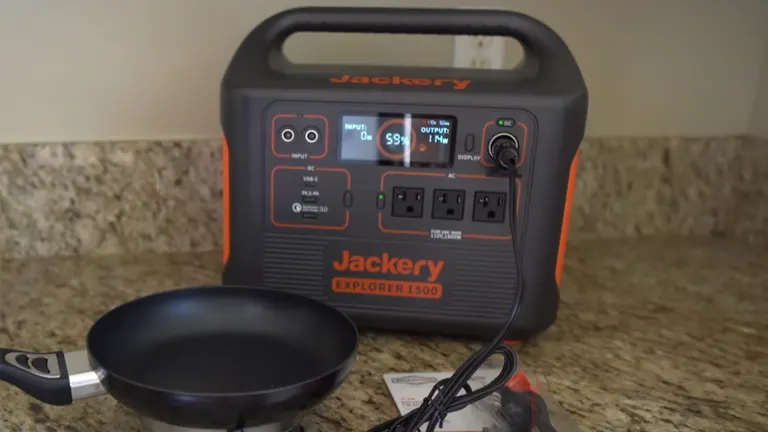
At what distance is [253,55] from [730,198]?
0.70 meters

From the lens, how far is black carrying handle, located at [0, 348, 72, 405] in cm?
43

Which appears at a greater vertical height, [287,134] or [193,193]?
[287,134]

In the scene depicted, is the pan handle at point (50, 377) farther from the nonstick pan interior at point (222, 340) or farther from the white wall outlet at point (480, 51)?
the white wall outlet at point (480, 51)

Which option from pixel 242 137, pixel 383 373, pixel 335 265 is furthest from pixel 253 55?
pixel 383 373

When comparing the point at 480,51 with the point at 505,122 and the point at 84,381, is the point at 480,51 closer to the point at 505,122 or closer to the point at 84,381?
the point at 505,122

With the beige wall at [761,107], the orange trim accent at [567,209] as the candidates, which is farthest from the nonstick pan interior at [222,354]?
the beige wall at [761,107]

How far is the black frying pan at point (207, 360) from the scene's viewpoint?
41 centimetres

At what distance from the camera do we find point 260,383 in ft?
1.57

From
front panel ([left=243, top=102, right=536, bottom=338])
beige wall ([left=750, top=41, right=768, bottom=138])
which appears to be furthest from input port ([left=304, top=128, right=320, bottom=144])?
beige wall ([left=750, top=41, right=768, bottom=138])

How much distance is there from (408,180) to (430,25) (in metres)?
0.15

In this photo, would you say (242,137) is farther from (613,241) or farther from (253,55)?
(613,241)

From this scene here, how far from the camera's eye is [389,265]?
0.62 metres

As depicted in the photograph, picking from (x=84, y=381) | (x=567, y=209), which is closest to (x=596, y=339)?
(x=567, y=209)

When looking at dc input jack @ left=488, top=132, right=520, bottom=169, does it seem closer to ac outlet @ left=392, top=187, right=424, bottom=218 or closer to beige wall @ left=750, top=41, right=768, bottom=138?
ac outlet @ left=392, top=187, right=424, bottom=218
